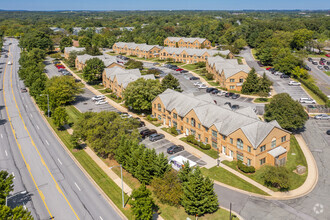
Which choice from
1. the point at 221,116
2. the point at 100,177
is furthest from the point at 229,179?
the point at 100,177

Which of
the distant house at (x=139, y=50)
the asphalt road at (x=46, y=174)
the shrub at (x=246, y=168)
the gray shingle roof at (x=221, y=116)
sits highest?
the distant house at (x=139, y=50)

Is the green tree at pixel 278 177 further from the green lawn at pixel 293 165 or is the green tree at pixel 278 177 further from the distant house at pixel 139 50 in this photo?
the distant house at pixel 139 50

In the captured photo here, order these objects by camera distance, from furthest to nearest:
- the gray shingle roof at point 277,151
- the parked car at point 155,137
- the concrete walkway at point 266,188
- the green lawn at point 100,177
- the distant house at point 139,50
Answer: the distant house at point 139,50 → the parked car at point 155,137 → the gray shingle roof at point 277,151 → the concrete walkway at point 266,188 → the green lawn at point 100,177

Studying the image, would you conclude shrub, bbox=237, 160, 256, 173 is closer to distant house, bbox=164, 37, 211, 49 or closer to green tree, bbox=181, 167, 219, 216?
green tree, bbox=181, 167, 219, 216

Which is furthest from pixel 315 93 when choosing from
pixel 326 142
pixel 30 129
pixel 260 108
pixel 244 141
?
pixel 30 129

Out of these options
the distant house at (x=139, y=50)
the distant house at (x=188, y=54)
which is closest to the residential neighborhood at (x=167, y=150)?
the distant house at (x=188, y=54)

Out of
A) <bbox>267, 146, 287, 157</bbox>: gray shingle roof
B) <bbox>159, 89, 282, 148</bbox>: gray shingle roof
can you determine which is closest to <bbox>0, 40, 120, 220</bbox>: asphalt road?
<bbox>159, 89, 282, 148</bbox>: gray shingle roof
